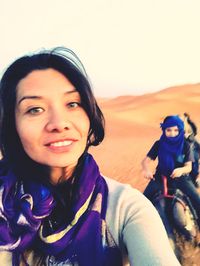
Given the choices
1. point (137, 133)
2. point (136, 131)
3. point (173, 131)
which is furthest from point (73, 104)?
point (136, 131)

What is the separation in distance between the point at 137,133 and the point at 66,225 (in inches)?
766

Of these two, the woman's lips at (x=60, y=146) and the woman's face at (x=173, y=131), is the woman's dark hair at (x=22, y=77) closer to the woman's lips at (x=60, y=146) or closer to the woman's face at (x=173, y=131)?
the woman's lips at (x=60, y=146)

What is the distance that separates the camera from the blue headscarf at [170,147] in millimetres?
5594

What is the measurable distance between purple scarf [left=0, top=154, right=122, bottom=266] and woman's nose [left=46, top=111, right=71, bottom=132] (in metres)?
0.16

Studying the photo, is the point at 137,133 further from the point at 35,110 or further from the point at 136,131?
the point at 35,110

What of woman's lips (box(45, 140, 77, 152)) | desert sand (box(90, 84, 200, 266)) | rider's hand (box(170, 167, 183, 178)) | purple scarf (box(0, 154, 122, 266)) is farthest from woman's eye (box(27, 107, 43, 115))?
desert sand (box(90, 84, 200, 266))

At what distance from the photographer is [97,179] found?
1.74 m

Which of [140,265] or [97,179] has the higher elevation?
[97,179]

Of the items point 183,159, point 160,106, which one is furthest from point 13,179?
point 160,106

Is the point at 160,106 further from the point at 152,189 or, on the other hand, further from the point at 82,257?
the point at 82,257

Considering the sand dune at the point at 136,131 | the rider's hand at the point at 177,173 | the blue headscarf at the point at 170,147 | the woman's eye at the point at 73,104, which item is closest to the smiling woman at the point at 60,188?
the woman's eye at the point at 73,104

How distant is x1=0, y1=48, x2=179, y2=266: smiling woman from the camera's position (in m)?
1.61

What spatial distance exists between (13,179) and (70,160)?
0.64ft

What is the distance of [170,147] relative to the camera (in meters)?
5.61
